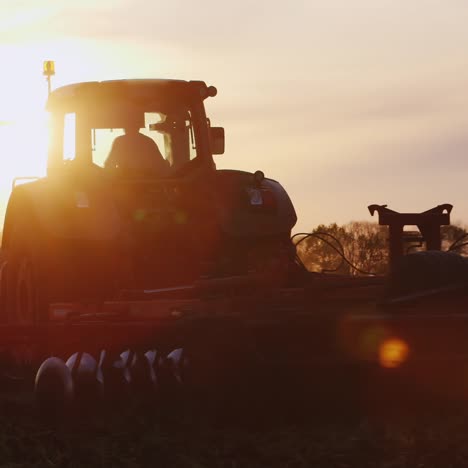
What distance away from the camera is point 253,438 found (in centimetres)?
727

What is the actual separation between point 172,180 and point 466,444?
4.43m

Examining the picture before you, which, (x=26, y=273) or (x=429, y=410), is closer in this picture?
(x=429, y=410)

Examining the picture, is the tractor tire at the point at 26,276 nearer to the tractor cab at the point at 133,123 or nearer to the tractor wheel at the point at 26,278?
the tractor wheel at the point at 26,278

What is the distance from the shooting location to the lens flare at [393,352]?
Answer: 308 inches

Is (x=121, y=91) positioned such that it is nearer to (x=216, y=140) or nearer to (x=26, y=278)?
(x=216, y=140)

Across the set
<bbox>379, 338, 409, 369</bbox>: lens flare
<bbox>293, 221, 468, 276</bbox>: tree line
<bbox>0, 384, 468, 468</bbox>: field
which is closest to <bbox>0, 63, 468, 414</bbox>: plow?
<bbox>379, 338, 409, 369</bbox>: lens flare

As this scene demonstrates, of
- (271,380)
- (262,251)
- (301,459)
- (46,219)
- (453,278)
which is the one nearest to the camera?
(301,459)

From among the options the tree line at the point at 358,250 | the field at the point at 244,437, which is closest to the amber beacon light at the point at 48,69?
the tree line at the point at 358,250

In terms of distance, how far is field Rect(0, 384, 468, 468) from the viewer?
6.51m

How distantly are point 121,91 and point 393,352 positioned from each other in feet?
13.3

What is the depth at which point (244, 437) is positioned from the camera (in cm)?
733

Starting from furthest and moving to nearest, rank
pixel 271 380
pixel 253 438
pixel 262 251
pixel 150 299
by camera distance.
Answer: pixel 262 251 → pixel 150 299 → pixel 271 380 → pixel 253 438

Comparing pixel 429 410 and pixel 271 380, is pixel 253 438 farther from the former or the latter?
pixel 429 410

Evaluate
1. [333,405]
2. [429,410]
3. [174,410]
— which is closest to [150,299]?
[174,410]
